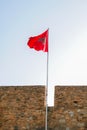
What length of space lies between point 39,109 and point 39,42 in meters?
2.48

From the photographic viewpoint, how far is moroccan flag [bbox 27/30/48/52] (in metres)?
14.1

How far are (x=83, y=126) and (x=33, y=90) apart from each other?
2291 mm

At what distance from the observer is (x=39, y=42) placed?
14133 millimetres

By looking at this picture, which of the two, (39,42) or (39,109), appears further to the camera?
(39,42)

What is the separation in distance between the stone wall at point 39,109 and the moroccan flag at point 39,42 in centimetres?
146

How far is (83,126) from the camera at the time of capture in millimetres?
13250

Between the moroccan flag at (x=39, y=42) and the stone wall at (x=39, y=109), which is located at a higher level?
the moroccan flag at (x=39, y=42)

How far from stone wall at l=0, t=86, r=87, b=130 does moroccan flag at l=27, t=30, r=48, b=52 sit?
146 centimetres

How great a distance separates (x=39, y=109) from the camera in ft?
45.5

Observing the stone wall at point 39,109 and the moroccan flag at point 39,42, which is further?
the moroccan flag at point 39,42

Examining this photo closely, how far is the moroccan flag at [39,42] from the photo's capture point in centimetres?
1406

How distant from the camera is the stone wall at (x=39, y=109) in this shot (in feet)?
44.2

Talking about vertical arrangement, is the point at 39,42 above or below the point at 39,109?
above

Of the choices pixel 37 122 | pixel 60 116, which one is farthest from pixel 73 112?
pixel 37 122
